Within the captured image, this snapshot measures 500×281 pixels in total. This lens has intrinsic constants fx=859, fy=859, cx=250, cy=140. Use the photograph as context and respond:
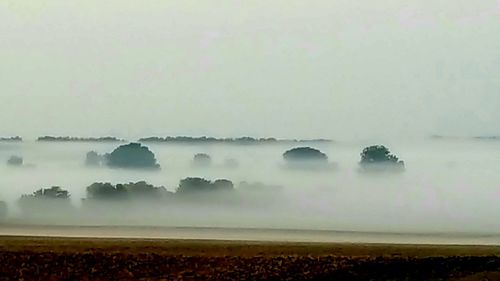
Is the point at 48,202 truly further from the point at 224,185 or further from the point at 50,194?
the point at 224,185

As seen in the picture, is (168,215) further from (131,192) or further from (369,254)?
(369,254)

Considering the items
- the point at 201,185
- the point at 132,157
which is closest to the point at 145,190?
the point at 132,157

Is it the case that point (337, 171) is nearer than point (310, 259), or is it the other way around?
point (310, 259)

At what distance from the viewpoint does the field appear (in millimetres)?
4754

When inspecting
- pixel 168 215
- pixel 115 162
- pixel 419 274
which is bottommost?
pixel 419 274

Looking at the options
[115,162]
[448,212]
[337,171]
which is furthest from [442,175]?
[115,162]

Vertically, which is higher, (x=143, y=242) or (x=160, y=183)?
(x=160, y=183)

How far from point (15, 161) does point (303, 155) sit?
6.40 ft

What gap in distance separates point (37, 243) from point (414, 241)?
7.80ft

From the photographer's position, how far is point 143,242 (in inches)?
213

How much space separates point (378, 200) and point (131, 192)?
1.60m

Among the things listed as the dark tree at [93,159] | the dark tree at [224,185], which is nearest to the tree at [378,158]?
the dark tree at [224,185]

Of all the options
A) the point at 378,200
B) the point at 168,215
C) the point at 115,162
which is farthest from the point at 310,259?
the point at 115,162

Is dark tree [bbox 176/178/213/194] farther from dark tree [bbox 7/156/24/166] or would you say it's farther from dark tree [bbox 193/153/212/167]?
dark tree [bbox 7/156/24/166]
